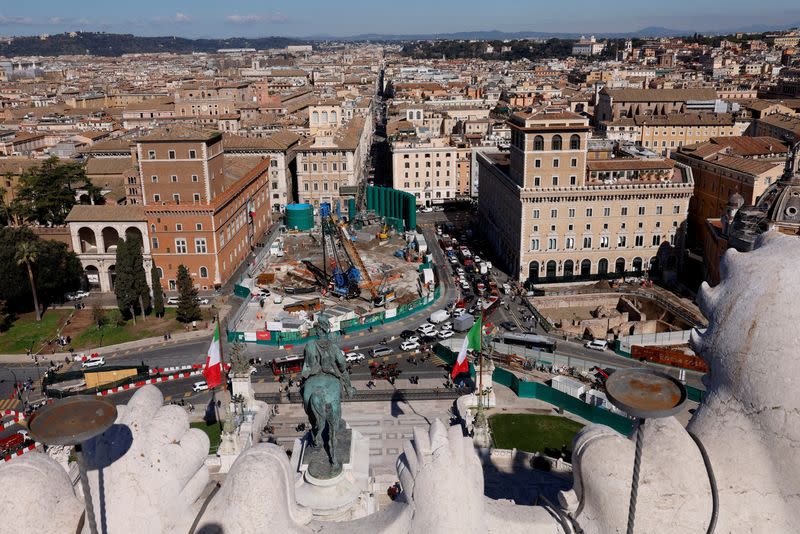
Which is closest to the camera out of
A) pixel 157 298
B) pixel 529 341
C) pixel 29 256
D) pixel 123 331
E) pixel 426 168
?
pixel 529 341

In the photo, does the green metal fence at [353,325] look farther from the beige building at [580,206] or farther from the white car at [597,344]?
the white car at [597,344]

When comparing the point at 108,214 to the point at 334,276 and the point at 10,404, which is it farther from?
the point at 10,404

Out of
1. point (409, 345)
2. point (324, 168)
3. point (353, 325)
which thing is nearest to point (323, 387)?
point (409, 345)

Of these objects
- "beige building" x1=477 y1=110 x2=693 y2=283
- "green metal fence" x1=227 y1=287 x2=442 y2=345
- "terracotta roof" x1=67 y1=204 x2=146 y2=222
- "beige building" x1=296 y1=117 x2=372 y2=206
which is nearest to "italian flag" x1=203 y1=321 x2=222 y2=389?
"green metal fence" x1=227 y1=287 x2=442 y2=345

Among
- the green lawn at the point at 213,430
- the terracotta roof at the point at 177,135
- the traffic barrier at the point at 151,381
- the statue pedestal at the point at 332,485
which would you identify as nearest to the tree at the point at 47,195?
the terracotta roof at the point at 177,135

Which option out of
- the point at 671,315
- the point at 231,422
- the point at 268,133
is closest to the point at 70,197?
the point at 268,133

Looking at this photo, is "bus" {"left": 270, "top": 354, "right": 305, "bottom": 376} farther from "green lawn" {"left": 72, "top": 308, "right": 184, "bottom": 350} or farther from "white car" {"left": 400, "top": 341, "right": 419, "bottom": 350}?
"green lawn" {"left": 72, "top": 308, "right": 184, "bottom": 350}
